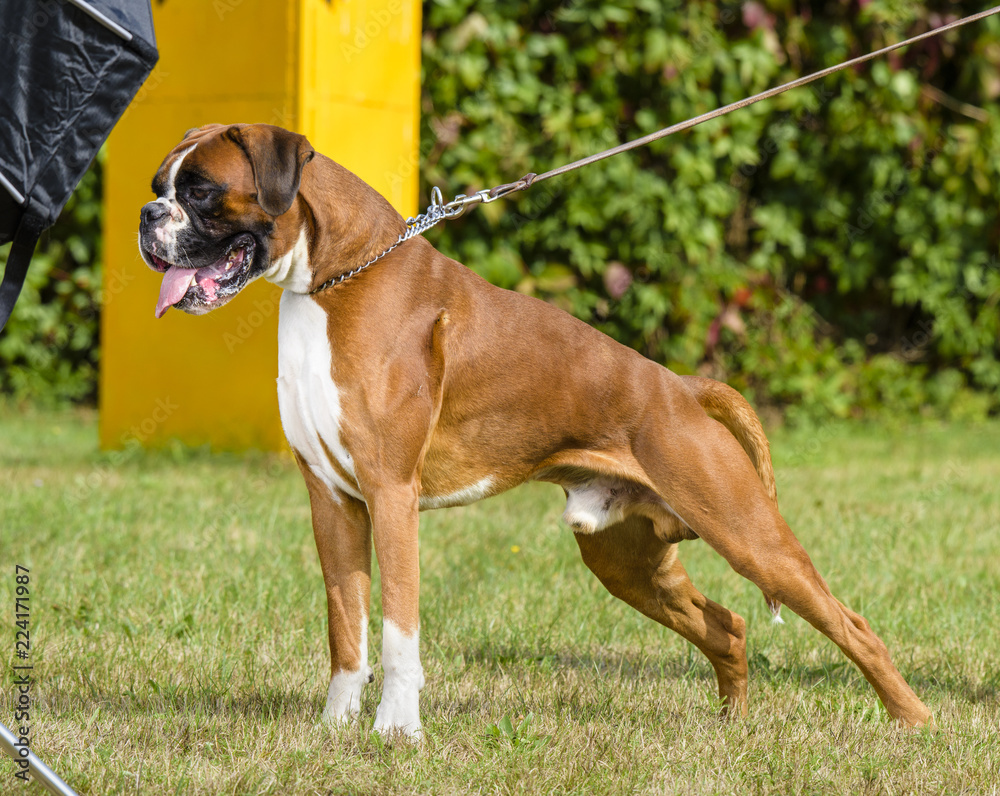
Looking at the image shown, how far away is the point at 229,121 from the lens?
6.24m

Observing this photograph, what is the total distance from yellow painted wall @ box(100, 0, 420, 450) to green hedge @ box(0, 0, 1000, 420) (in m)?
0.89

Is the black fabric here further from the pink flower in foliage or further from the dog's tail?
the pink flower in foliage

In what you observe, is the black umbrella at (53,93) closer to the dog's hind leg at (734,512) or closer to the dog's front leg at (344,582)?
the dog's front leg at (344,582)

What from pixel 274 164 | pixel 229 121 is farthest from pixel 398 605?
pixel 229 121

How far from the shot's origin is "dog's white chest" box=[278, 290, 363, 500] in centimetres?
283

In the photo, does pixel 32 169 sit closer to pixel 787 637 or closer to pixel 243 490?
pixel 787 637

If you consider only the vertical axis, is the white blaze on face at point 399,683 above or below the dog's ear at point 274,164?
below

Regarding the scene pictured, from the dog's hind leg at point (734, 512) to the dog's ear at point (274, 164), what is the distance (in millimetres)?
1092

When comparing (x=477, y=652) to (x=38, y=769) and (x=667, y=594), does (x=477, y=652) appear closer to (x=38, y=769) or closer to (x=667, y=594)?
(x=667, y=594)

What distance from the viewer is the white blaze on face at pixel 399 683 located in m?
2.82

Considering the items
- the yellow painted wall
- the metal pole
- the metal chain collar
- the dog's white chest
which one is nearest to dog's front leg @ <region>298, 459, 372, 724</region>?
the dog's white chest

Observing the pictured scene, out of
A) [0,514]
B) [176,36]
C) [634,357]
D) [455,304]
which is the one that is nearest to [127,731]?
[455,304]

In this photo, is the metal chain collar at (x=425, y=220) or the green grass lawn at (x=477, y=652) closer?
the green grass lawn at (x=477, y=652)

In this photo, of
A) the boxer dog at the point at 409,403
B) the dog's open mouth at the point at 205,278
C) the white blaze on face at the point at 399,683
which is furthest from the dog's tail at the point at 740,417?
the dog's open mouth at the point at 205,278
